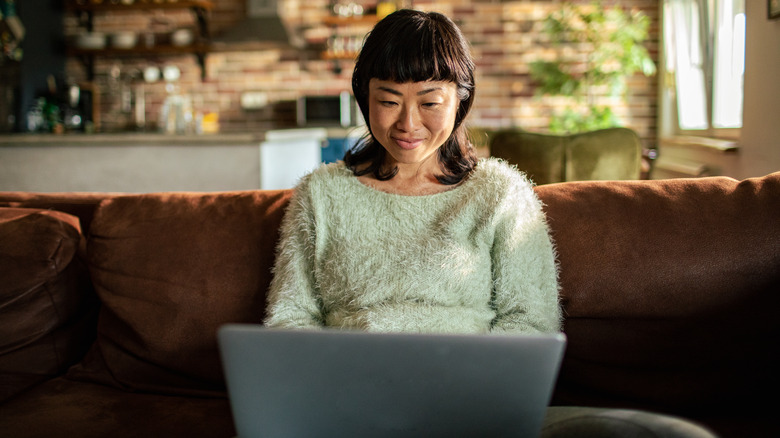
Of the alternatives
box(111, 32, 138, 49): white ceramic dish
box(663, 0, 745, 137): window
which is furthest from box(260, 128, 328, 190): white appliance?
box(663, 0, 745, 137): window

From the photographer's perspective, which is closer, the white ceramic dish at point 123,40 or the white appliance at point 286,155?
the white appliance at point 286,155

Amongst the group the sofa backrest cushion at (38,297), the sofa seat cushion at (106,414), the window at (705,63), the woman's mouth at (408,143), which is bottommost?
the sofa seat cushion at (106,414)

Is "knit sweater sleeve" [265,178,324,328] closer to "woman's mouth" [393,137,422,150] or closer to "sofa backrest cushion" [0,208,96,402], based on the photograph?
"woman's mouth" [393,137,422,150]

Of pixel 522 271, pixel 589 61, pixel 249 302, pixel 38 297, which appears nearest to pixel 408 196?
pixel 522 271

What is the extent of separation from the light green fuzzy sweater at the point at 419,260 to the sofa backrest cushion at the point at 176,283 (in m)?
0.19

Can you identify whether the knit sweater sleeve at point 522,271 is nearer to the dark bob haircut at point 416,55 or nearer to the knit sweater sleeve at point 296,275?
the dark bob haircut at point 416,55

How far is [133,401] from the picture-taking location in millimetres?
1321

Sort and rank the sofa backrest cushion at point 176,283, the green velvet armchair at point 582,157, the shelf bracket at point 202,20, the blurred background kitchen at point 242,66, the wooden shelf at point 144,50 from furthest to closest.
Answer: the shelf bracket at point 202,20
the wooden shelf at point 144,50
the blurred background kitchen at point 242,66
the green velvet armchair at point 582,157
the sofa backrest cushion at point 176,283

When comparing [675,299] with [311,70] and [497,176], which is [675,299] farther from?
[311,70]

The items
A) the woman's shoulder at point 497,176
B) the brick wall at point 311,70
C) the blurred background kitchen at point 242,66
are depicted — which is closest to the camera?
the woman's shoulder at point 497,176

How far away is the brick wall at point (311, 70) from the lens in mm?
5320

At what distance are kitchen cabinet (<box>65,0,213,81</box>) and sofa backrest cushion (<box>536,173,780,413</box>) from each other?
4.90 meters

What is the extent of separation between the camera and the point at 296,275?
1140 mm

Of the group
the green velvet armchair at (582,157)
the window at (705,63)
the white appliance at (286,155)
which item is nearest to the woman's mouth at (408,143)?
the green velvet armchair at (582,157)
